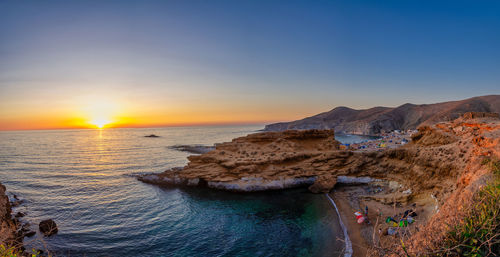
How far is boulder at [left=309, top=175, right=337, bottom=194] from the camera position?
2292cm

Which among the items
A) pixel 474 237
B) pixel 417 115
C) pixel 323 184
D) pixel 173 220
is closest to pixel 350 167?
pixel 323 184

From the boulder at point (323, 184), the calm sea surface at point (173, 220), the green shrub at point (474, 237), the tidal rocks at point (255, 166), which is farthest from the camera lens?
the tidal rocks at point (255, 166)

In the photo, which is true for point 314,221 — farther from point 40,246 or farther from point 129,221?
point 40,246

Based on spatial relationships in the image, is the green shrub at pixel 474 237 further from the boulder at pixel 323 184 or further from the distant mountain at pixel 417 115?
the distant mountain at pixel 417 115

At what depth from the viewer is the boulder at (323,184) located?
902 inches

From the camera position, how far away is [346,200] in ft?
66.4

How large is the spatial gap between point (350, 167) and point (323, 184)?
4793mm

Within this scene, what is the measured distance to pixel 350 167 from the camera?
84.1 feet

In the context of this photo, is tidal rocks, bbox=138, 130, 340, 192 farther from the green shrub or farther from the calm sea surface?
the green shrub

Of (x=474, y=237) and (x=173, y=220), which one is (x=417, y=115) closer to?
(x=173, y=220)

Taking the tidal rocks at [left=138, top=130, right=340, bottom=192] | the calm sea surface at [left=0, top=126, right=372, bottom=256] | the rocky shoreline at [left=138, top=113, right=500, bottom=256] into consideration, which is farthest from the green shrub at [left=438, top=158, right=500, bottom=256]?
the tidal rocks at [left=138, top=130, right=340, bottom=192]

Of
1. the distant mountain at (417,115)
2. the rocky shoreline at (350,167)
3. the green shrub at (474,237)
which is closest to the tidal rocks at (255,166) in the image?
the rocky shoreline at (350,167)

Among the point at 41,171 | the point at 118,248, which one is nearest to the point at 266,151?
the point at 118,248

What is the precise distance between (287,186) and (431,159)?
13447mm
